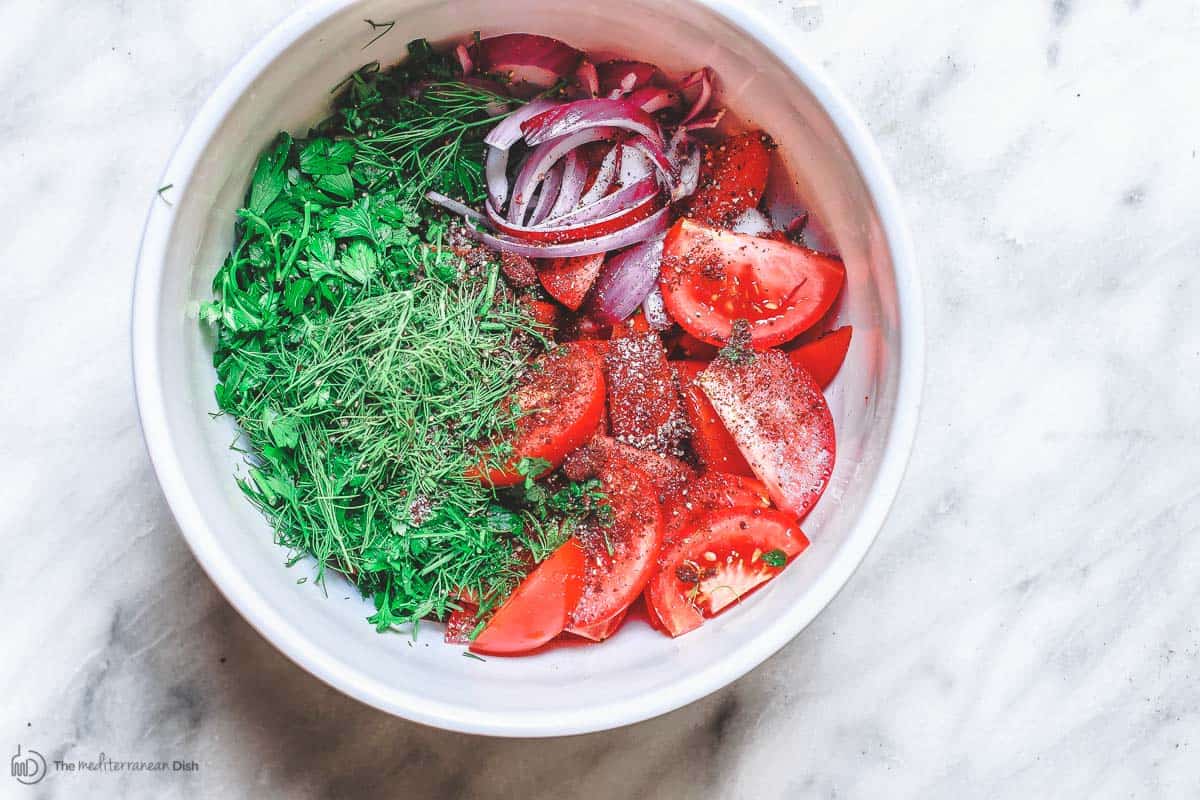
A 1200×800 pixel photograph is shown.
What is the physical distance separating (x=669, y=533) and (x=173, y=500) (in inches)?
27.0

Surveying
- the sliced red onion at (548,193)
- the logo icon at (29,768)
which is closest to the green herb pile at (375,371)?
the sliced red onion at (548,193)

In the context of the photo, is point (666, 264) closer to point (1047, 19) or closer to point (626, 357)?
point (626, 357)

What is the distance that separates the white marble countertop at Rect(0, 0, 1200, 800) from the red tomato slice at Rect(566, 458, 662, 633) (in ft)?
1.30

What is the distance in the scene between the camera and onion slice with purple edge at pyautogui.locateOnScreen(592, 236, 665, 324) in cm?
146

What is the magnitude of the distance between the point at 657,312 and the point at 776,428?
0.27m

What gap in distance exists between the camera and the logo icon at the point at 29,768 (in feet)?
5.18

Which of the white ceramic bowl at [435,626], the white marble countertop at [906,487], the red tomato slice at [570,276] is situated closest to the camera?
the white ceramic bowl at [435,626]

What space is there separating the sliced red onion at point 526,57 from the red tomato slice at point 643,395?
16.8 inches

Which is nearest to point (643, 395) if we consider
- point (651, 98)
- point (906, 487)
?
point (651, 98)

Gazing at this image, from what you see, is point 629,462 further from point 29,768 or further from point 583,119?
point 29,768

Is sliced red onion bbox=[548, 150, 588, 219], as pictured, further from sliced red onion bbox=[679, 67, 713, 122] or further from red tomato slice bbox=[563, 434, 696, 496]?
red tomato slice bbox=[563, 434, 696, 496]

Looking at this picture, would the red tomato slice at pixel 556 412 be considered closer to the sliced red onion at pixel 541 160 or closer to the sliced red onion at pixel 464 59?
the sliced red onion at pixel 541 160

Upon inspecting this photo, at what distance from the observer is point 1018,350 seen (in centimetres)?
165

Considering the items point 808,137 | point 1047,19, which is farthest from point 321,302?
point 1047,19
